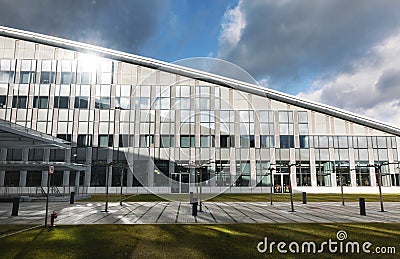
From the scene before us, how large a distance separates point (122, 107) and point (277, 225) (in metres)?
47.9

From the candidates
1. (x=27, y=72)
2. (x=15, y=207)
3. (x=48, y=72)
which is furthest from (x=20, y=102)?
(x=15, y=207)

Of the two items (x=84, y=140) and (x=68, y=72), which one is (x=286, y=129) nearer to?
(x=84, y=140)

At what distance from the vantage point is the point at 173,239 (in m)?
14.1

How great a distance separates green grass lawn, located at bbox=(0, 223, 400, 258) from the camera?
1148 cm

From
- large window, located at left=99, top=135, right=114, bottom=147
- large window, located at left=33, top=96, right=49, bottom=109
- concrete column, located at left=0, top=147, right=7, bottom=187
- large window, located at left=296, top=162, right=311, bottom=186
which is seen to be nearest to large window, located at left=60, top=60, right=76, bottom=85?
large window, located at left=33, top=96, right=49, bottom=109

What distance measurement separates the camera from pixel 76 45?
61250mm

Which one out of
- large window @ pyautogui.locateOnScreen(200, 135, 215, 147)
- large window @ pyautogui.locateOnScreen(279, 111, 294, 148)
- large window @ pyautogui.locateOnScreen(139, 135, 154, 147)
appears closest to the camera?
large window @ pyautogui.locateOnScreen(200, 135, 215, 147)

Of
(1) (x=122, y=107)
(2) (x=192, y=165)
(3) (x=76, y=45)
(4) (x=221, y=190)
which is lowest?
(4) (x=221, y=190)

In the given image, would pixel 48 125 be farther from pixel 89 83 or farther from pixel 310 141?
pixel 310 141

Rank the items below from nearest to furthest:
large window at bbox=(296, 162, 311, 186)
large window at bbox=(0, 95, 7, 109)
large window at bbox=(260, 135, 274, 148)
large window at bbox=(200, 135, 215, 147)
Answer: large window at bbox=(200, 135, 215, 147) → large window at bbox=(260, 135, 274, 148) → large window at bbox=(0, 95, 7, 109) → large window at bbox=(296, 162, 311, 186)

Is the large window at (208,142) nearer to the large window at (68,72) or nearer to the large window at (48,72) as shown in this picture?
the large window at (68,72)

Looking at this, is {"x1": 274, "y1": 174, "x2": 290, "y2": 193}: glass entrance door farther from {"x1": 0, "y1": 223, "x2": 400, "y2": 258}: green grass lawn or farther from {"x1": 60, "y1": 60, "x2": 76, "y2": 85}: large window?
{"x1": 60, "y1": 60, "x2": 76, "y2": 85}: large window

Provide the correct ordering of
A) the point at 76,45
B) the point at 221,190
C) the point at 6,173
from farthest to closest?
the point at 76,45 → the point at 6,173 → the point at 221,190

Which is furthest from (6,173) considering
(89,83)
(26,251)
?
(26,251)
